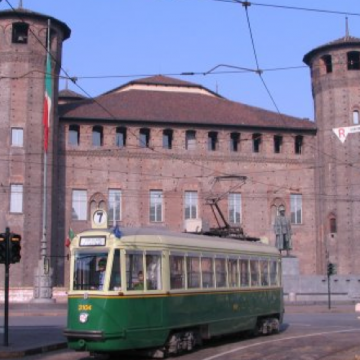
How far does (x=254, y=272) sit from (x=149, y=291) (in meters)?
4.90

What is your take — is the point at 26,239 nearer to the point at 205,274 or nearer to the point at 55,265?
the point at 55,265

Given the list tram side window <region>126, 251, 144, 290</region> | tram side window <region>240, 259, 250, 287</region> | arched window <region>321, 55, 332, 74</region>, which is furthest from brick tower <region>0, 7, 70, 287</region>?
tram side window <region>126, 251, 144, 290</region>

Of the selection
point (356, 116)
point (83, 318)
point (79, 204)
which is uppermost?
point (356, 116)

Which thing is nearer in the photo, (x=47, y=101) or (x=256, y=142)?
(x=47, y=101)

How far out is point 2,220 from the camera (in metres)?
42.6

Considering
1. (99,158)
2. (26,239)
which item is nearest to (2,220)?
(26,239)

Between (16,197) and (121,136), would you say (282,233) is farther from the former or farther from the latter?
(16,197)

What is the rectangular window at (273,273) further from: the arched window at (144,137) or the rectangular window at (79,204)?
the arched window at (144,137)

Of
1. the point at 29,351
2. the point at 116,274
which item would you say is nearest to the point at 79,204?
the point at 29,351

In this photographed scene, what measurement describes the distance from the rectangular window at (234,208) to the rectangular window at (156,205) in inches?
178

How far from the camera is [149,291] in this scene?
44.4ft

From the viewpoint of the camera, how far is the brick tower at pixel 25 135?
42.3m

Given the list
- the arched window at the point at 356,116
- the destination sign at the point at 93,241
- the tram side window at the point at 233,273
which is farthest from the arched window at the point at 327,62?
the destination sign at the point at 93,241

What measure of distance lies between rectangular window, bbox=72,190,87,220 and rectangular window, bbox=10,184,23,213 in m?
3.79
